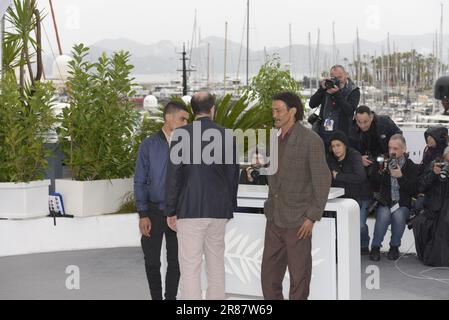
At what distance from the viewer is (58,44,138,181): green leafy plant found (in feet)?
25.0

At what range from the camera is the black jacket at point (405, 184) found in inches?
270

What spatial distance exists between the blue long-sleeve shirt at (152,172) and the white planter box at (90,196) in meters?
2.76

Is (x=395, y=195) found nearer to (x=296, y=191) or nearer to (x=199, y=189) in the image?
(x=296, y=191)

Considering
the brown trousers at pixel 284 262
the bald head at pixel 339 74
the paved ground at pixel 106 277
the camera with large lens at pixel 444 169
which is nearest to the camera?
the brown trousers at pixel 284 262

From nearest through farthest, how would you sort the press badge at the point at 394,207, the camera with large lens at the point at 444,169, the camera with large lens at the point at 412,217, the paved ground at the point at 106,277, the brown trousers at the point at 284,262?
1. the brown trousers at the point at 284,262
2. the paved ground at the point at 106,277
3. the camera with large lens at the point at 444,169
4. the camera with large lens at the point at 412,217
5. the press badge at the point at 394,207

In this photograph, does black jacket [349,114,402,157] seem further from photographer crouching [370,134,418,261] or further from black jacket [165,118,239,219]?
black jacket [165,118,239,219]

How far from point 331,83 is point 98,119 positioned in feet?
7.51

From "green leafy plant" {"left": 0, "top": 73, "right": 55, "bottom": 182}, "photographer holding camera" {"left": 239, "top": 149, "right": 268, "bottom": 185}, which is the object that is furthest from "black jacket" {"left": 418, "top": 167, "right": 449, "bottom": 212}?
"green leafy plant" {"left": 0, "top": 73, "right": 55, "bottom": 182}

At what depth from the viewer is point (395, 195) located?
22.7ft

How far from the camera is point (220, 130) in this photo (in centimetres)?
440

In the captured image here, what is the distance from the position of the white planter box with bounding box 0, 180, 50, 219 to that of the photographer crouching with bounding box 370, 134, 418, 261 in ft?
10.4

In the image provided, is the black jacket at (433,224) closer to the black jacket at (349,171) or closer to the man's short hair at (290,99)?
the black jacket at (349,171)

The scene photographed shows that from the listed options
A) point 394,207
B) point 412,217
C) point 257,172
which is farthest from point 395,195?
point 257,172

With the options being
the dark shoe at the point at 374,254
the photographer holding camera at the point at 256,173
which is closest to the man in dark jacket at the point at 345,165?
the dark shoe at the point at 374,254
